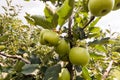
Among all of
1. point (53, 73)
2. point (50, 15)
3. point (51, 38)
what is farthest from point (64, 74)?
point (50, 15)

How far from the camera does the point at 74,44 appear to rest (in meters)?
1.58

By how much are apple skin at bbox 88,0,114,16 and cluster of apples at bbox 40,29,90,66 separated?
0.24 m

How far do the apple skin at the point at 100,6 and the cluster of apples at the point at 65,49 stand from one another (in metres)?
0.24

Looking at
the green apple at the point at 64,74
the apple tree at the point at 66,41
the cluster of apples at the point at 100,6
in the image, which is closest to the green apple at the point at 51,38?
the apple tree at the point at 66,41

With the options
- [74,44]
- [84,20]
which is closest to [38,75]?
[74,44]

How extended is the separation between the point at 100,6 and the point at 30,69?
1.87 feet

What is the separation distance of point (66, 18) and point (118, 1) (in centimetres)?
28

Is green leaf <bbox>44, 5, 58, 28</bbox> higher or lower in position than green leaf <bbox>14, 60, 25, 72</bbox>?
higher

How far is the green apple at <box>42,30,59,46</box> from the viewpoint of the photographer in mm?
1474

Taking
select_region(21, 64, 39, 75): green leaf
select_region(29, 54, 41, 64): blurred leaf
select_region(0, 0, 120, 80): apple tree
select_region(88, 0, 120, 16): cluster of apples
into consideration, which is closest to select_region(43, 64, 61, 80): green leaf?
select_region(0, 0, 120, 80): apple tree

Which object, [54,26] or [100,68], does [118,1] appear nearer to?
[54,26]

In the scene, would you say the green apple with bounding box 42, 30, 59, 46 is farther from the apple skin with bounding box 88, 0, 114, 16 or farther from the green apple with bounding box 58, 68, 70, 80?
the apple skin with bounding box 88, 0, 114, 16

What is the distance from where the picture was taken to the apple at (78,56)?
146cm

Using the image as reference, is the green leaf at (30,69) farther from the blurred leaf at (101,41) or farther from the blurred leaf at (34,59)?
the blurred leaf at (101,41)
